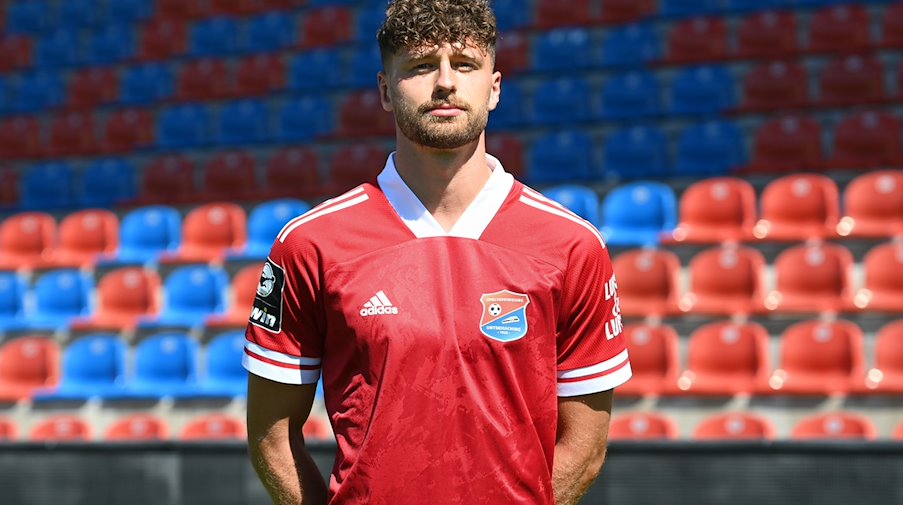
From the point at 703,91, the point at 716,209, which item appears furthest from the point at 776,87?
the point at 716,209

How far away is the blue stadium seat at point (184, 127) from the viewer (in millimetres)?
12273

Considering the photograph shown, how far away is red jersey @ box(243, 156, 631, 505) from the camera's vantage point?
7.02 feet

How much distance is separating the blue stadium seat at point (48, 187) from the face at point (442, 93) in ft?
33.1

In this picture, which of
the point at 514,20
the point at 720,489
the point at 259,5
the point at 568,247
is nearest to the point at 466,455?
the point at 568,247

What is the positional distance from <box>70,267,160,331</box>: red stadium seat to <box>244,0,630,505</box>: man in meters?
6.71

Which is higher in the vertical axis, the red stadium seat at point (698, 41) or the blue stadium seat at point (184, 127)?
the red stadium seat at point (698, 41)

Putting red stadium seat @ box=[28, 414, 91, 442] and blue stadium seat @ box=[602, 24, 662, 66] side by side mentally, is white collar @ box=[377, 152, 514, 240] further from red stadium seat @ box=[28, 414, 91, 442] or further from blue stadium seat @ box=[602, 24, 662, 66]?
blue stadium seat @ box=[602, 24, 662, 66]

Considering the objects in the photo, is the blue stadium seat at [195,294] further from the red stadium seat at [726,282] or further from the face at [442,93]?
the face at [442,93]

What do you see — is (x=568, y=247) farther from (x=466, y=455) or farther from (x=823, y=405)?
(x=823, y=405)

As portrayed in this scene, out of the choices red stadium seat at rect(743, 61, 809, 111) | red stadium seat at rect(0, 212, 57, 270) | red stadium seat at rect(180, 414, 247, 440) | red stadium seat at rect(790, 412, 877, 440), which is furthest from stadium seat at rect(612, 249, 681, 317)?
red stadium seat at rect(0, 212, 57, 270)

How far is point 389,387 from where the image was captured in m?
2.14

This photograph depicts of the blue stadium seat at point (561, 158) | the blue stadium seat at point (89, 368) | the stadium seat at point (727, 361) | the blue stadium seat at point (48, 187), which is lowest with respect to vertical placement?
the blue stadium seat at point (89, 368)

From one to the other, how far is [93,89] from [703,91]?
681cm

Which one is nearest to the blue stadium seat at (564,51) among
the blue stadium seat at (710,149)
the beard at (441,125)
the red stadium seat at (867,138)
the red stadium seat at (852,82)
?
the blue stadium seat at (710,149)
